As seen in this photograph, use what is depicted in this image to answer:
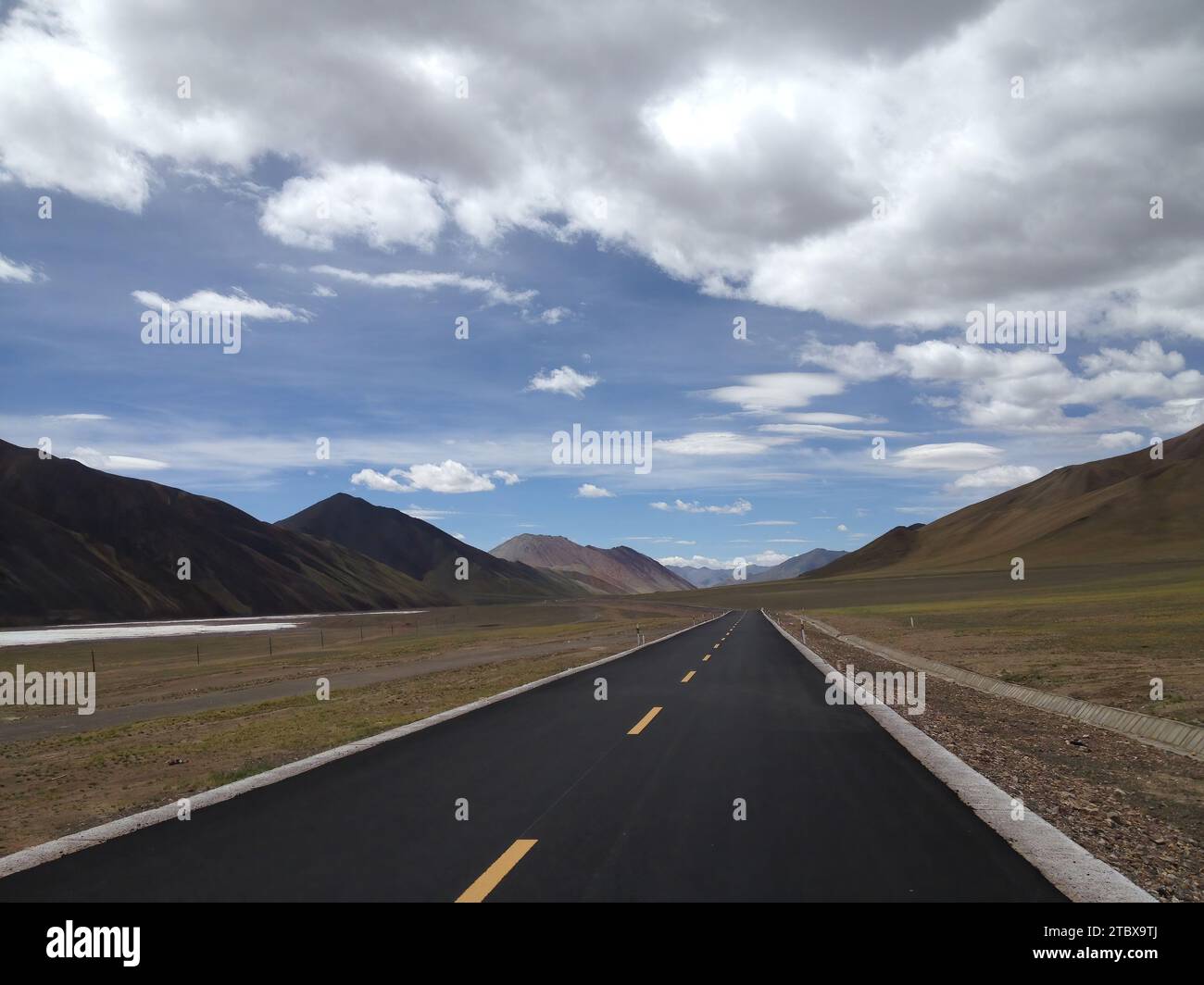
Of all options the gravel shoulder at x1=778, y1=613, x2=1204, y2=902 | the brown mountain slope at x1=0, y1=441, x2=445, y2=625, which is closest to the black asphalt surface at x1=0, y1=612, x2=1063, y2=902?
the gravel shoulder at x1=778, y1=613, x2=1204, y2=902

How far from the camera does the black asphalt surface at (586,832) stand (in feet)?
19.2

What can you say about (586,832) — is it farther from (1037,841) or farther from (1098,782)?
(1098,782)

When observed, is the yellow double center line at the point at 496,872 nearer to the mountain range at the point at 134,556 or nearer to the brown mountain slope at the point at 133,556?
the mountain range at the point at 134,556

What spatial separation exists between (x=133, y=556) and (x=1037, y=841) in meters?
146

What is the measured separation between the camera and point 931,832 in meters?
7.11

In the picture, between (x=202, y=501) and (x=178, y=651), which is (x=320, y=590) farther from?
(x=178, y=651)

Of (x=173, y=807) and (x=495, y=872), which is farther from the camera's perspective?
(x=173, y=807)

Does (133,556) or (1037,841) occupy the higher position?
(133,556)

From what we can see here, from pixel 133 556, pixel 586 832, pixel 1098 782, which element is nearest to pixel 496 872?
pixel 586 832

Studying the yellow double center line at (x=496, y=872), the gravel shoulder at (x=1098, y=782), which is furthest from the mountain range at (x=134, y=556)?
→ the yellow double center line at (x=496, y=872)

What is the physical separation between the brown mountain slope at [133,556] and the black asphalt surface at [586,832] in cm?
10887

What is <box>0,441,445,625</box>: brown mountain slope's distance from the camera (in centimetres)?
10519

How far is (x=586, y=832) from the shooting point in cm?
722
